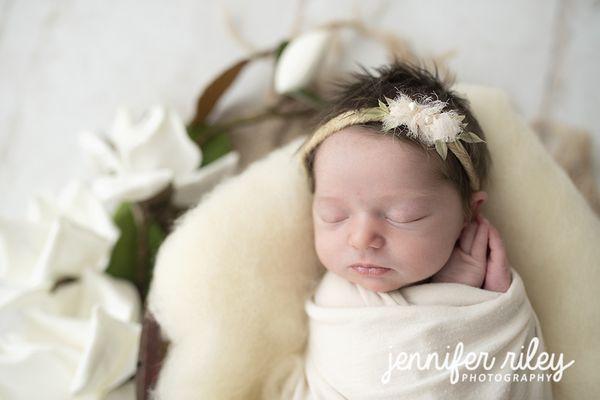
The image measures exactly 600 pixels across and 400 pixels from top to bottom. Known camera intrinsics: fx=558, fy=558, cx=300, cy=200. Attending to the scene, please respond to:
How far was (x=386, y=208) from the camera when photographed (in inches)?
40.3

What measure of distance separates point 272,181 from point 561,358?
71 cm

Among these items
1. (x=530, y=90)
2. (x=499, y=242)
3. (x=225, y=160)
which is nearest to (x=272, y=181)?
(x=225, y=160)

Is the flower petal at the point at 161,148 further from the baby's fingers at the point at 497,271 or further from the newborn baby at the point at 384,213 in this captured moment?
the baby's fingers at the point at 497,271

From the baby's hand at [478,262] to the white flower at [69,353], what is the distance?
647 mm

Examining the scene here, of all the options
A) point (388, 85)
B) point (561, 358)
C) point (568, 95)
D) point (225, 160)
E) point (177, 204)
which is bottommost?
point (561, 358)

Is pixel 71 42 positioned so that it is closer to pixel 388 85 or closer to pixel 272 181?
pixel 272 181

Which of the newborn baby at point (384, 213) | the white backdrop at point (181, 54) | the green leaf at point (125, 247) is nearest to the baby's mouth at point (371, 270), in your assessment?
the newborn baby at point (384, 213)

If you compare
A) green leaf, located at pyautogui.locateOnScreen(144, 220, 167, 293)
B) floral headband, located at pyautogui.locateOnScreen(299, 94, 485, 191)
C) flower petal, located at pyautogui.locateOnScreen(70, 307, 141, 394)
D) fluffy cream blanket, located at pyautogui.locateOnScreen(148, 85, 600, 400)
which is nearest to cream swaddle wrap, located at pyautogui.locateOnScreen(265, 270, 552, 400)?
fluffy cream blanket, located at pyautogui.locateOnScreen(148, 85, 600, 400)

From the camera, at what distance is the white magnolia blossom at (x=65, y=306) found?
1073 millimetres

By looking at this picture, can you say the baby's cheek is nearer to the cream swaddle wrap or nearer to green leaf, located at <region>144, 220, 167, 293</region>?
the cream swaddle wrap

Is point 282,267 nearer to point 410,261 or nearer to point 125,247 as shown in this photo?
point 410,261

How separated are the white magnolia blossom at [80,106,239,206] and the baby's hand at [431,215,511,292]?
1.88ft

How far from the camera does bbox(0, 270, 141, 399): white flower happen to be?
1.05 metres

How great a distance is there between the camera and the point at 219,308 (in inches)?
45.4
